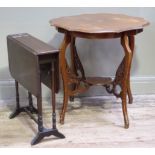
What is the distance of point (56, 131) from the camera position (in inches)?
99.0

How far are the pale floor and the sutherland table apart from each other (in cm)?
13

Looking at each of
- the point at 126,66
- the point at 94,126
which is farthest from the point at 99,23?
the point at 94,126

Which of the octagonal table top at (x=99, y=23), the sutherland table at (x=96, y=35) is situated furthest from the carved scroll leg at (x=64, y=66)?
the octagonal table top at (x=99, y=23)

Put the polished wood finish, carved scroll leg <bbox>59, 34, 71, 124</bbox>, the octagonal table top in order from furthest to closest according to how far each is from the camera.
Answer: carved scroll leg <bbox>59, 34, 71, 124</bbox> → the octagonal table top → the polished wood finish

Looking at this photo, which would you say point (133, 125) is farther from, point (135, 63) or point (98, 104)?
point (135, 63)

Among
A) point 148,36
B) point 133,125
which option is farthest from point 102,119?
point 148,36

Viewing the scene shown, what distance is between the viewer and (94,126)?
2717 millimetres

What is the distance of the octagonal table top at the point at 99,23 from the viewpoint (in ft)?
7.87

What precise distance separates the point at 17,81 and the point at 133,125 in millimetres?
967

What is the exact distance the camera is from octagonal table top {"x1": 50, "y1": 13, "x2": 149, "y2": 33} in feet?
7.87

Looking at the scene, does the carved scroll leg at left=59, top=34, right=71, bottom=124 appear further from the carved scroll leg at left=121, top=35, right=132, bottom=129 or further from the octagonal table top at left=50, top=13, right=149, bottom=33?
the carved scroll leg at left=121, top=35, right=132, bottom=129

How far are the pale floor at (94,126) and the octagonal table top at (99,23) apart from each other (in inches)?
30.4

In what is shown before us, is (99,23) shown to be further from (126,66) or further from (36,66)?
(36,66)

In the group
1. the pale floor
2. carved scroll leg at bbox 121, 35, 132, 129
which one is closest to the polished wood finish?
the pale floor
